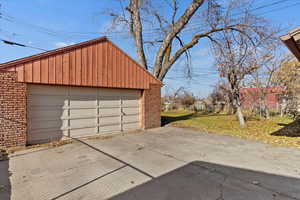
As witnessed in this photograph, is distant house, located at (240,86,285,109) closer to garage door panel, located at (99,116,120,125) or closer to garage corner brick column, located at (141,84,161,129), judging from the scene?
garage corner brick column, located at (141,84,161,129)

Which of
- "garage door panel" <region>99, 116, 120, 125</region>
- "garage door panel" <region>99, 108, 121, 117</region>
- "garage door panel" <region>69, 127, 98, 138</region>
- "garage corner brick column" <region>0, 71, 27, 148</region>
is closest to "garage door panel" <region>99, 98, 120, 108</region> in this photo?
"garage door panel" <region>99, 108, 121, 117</region>

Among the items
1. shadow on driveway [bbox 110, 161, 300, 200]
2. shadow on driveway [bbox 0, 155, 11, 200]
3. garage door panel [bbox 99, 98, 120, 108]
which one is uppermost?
garage door panel [bbox 99, 98, 120, 108]

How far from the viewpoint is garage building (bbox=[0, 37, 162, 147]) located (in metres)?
5.08

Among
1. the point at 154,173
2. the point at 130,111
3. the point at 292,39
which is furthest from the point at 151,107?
the point at 292,39

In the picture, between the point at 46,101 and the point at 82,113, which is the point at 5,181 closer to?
the point at 46,101

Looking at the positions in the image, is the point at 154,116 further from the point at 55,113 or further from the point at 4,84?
the point at 4,84

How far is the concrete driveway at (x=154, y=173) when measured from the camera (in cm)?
262

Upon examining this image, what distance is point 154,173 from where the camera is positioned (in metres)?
3.33

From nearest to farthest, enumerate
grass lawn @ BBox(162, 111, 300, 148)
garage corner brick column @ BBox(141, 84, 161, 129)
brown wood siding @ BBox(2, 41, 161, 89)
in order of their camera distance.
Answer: brown wood siding @ BBox(2, 41, 161, 89) → grass lawn @ BBox(162, 111, 300, 148) → garage corner brick column @ BBox(141, 84, 161, 129)

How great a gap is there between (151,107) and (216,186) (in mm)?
6120

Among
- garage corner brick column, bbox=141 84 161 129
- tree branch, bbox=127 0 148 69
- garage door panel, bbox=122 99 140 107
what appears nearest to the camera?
garage door panel, bbox=122 99 140 107

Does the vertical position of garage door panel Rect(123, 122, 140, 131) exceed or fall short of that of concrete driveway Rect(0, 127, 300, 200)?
it exceeds it

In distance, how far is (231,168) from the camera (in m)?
3.56

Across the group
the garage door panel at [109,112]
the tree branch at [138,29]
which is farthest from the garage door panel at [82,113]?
the tree branch at [138,29]
